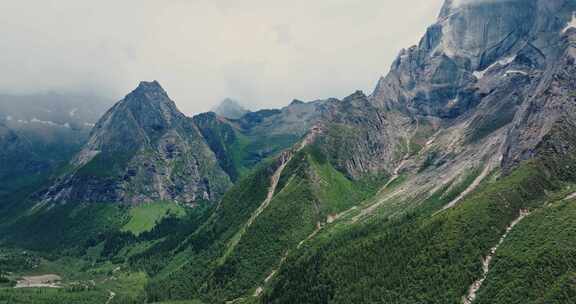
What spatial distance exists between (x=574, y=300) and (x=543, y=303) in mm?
11204

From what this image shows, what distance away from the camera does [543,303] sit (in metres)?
199

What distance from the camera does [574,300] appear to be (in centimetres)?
19325
